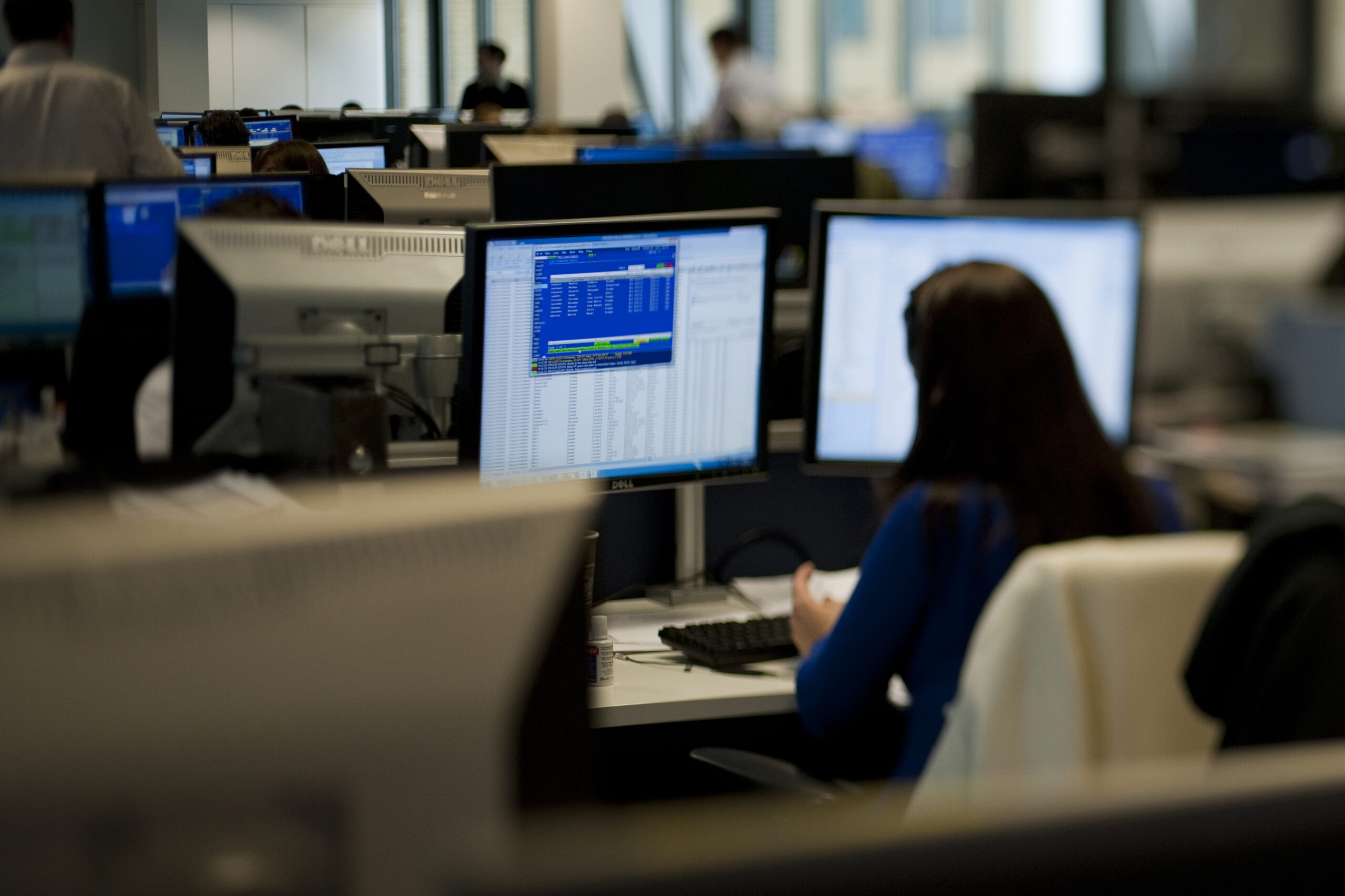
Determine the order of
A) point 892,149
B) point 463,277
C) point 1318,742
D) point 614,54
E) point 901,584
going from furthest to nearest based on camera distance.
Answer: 1. point 614,54
2. point 892,149
3. point 463,277
4. point 901,584
5. point 1318,742

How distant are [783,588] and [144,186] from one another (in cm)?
120

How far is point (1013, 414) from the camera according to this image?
5.08ft

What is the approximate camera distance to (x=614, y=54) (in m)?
9.51

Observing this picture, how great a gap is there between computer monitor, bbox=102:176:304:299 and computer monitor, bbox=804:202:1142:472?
0.92 meters

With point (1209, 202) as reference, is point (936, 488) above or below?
below

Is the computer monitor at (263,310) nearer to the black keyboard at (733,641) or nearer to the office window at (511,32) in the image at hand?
the black keyboard at (733,641)

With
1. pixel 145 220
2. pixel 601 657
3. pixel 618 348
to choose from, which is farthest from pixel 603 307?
pixel 145 220

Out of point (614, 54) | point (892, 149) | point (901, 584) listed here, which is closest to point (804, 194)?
point (901, 584)

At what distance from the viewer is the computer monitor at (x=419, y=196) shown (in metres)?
2.41

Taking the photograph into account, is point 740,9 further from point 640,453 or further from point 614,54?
point 640,453

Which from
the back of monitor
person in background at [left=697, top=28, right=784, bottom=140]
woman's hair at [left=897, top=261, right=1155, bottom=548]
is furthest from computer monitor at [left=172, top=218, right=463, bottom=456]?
person in background at [left=697, top=28, right=784, bottom=140]

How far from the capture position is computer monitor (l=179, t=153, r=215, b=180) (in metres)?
2.36

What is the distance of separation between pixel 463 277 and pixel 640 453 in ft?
1.13

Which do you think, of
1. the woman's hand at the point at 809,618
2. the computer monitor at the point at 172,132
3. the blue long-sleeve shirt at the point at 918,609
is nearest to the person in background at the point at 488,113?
the computer monitor at the point at 172,132
